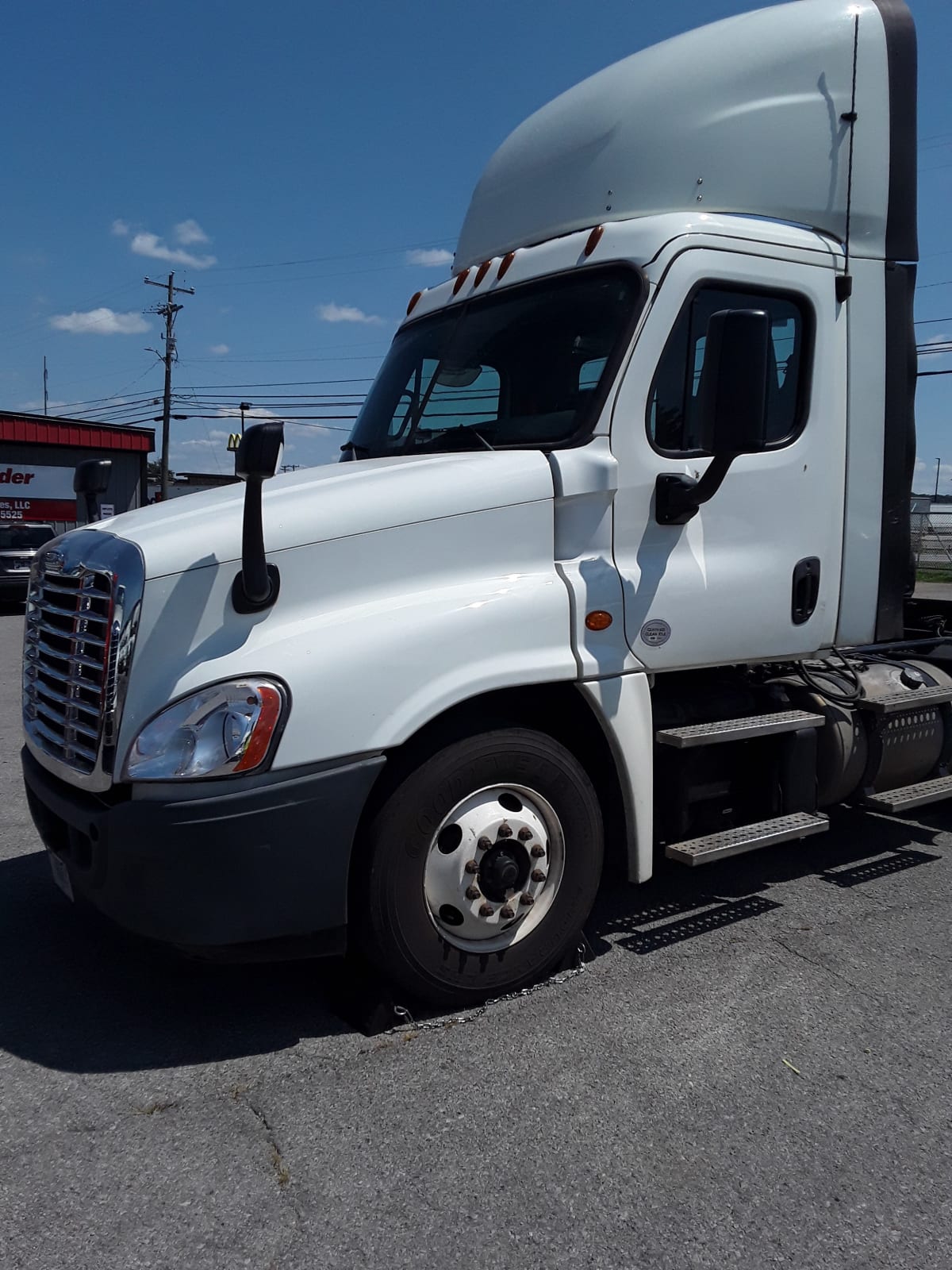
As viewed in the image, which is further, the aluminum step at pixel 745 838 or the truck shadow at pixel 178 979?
the aluminum step at pixel 745 838

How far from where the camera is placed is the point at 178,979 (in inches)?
154

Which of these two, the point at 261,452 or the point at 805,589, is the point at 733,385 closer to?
the point at 805,589

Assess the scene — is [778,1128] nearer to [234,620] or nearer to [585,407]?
[234,620]

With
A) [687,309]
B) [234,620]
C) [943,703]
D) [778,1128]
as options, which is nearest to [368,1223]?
[778,1128]

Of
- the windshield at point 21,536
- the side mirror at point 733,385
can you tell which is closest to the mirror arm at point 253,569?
the side mirror at point 733,385

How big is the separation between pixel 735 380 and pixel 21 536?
2013 cm

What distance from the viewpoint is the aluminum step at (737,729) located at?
4.07 m

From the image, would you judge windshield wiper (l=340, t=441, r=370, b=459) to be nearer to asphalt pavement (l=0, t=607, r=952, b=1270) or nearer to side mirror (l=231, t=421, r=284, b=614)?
side mirror (l=231, t=421, r=284, b=614)

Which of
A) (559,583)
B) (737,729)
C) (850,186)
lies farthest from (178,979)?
(850,186)

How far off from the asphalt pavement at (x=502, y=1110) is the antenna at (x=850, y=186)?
9.16ft

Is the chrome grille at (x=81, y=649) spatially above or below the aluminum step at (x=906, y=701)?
above

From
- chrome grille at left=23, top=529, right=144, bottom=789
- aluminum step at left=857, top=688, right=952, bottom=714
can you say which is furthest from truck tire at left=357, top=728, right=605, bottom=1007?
aluminum step at left=857, top=688, right=952, bottom=714

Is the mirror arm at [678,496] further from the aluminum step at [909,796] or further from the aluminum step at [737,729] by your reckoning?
the aluminum step at [909,796]

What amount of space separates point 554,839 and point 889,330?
2864 mm
